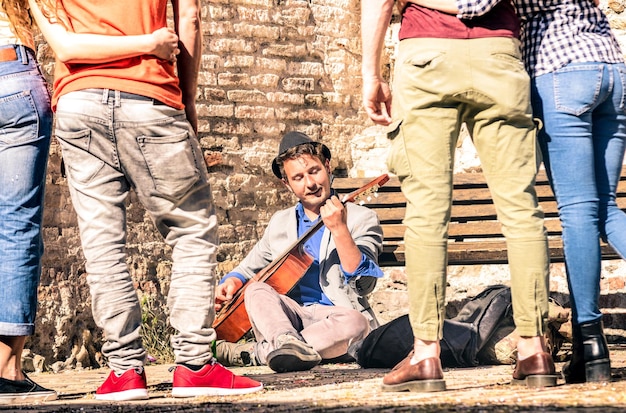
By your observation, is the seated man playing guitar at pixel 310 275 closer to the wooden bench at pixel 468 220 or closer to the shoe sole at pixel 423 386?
the wooden bench at pixel 468 220

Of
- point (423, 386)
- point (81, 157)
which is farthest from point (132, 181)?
point (423, 386)

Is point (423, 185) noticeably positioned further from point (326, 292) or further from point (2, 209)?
point (326, 292)

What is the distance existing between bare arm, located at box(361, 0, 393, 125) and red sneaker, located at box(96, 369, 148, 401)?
3.93 ft

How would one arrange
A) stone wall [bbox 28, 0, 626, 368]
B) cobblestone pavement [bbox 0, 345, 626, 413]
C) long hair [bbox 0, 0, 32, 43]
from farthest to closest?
1. stone wall [bbox 28, 0, 626, 368]
2. long hair [bbox 0, 0, 32, 43]
3. cobblestone pavement [bbox 0, 345, 626, 413]

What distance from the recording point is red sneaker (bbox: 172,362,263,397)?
3.61 m

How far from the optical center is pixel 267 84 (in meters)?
6.84

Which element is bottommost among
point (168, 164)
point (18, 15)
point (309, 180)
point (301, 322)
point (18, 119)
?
point (301, 322)

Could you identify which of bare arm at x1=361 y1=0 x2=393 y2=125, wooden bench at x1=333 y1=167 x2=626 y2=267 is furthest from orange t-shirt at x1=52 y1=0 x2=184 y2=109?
wooden bench at x1=333 y1=167 x2=626 y2=267

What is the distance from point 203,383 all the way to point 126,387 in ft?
0.85

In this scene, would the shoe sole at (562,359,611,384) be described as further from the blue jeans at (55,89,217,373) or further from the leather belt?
the leather belt

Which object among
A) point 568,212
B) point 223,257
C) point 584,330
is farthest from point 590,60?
point 223,257

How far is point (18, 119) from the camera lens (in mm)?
3809

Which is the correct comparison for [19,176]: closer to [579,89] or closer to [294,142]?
[579,89]

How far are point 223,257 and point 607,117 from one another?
3.40m
